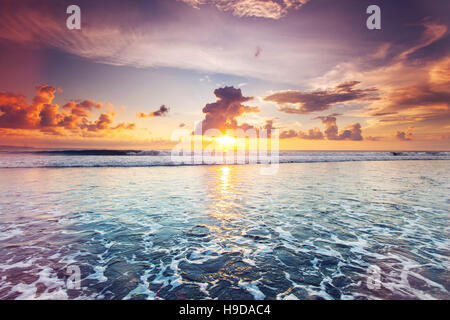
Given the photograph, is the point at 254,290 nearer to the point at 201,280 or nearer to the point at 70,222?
the point at 201,280

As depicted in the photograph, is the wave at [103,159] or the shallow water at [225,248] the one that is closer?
the shallow water at [225,248]

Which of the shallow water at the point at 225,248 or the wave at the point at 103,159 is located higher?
the wave at the point at 103,159

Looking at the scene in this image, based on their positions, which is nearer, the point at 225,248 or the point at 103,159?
the point at 225,248

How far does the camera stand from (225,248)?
575 cm

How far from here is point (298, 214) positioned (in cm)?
876

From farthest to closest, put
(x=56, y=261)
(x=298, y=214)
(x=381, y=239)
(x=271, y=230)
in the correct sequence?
(x=298, y=214), (x=271, y=230), (x=381, y=239), (x=56, y=261)

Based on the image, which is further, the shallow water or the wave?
the wave

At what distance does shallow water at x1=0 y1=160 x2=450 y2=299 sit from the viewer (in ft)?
13.3

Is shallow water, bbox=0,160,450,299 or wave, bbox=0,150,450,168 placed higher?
wave, bbox=0,150,450,168

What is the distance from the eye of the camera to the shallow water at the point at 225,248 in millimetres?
4066
